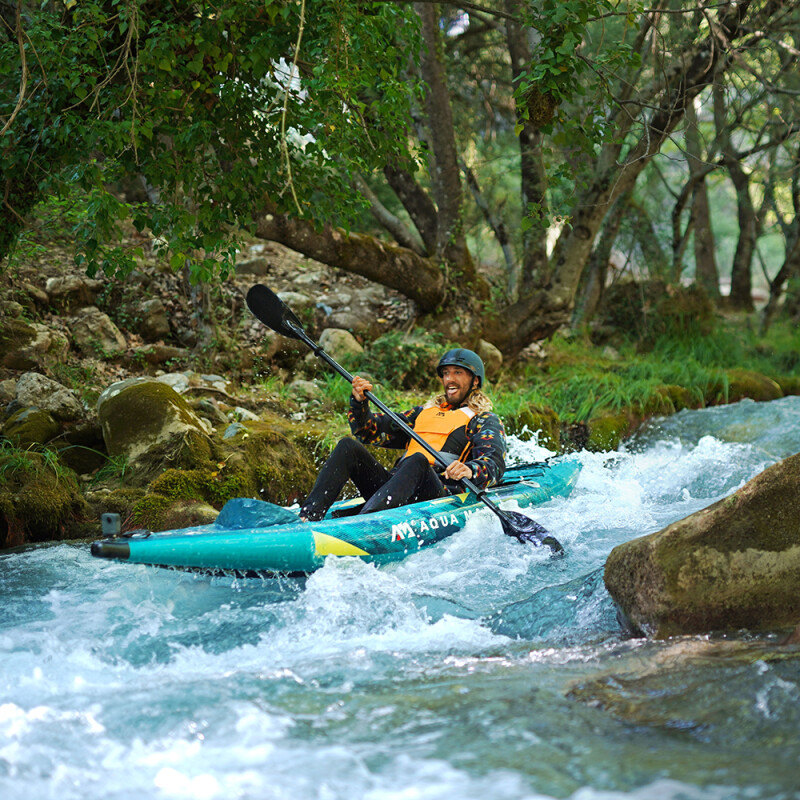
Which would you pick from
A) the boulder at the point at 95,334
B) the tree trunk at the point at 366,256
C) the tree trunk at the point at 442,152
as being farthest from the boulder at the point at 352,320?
the boulder at the point at 95,334

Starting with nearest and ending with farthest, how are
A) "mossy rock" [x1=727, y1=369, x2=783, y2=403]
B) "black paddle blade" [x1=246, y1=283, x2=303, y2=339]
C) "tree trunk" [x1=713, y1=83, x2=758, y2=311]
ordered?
"black paddle blade" [x1=246, y1=283, x2=303, y2=339] < "mossy rock" [x1=727, y1=369, x2=783, y2=403] < "tree trunk" [x1=713, y1=83, x2=758, y2=311]

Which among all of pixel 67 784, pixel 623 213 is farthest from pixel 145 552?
pixel 623 213

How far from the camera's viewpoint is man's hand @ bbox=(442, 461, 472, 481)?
13.5ft

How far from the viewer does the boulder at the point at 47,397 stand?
16.5ft

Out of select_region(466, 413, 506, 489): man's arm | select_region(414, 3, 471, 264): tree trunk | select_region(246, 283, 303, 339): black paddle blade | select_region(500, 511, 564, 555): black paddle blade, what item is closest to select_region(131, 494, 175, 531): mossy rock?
select_region(246, 283, 303, 339): black paddle blade

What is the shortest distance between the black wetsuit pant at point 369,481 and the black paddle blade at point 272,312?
1.06 meters

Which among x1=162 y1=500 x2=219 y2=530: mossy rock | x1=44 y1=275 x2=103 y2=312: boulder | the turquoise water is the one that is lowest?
the turquoise water

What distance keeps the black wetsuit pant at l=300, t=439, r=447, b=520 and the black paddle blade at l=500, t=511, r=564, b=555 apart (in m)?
0.41

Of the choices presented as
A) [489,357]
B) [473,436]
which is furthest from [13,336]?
[489,357]

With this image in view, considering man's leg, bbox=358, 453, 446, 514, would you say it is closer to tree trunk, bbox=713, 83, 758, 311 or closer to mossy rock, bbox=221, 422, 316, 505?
mossy rock, bbox=221, 422, 316, 505

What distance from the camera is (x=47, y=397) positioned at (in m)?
5.11

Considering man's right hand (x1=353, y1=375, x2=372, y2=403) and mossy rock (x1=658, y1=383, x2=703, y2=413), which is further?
mossy rock (x1=658, y1=383, x2=703, y2=413)

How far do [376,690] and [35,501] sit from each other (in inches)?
108

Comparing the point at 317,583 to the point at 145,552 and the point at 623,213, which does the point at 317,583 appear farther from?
the point at 623,213
